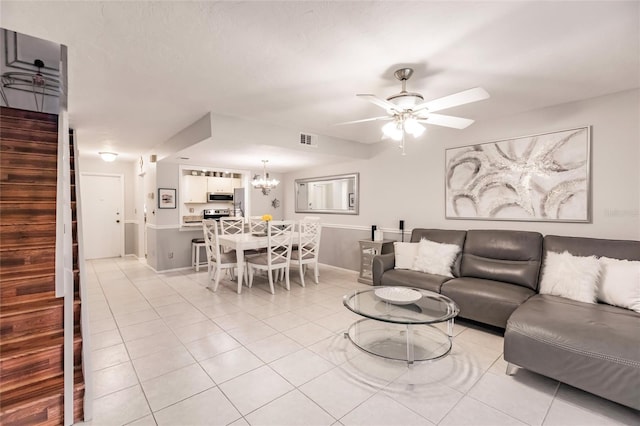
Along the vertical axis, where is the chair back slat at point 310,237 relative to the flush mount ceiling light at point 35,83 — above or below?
below

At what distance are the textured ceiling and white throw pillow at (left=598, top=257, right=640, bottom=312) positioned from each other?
1.64 metres

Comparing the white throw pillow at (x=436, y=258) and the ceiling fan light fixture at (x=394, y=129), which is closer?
the ceiling fan light fixture at (x=394, y=129)

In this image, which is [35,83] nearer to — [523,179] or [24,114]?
[24,114]

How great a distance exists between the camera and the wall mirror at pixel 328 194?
18.1ft

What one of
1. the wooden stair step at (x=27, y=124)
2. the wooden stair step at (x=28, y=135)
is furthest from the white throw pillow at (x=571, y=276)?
the wooden stair step at (x=27, y=124)

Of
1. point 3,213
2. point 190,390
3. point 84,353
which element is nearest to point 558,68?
point 190,390

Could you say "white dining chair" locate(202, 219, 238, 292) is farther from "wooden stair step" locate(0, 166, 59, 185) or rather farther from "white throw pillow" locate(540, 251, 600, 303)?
"white throw pillow" locate(540, 251, 600, 303)

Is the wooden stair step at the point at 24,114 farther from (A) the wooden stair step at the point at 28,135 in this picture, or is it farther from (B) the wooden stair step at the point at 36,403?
(B) the wooden stair step at the point at 36,403

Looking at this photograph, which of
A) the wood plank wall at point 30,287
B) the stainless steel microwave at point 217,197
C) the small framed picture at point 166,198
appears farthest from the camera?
the stainless steel microwave at point 217,197

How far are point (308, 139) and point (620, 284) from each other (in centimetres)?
370

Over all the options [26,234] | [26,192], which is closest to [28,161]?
[26,192]

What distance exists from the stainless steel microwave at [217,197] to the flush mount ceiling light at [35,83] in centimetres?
333

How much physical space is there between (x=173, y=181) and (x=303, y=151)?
9.47 feet

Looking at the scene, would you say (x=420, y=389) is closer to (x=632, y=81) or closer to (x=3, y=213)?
(x=632, y=81)
